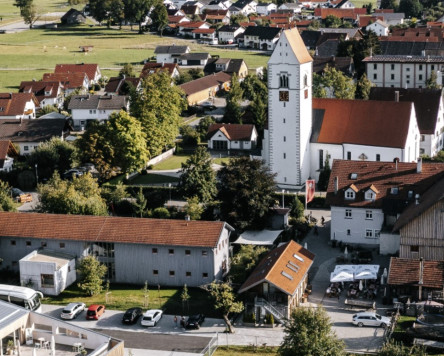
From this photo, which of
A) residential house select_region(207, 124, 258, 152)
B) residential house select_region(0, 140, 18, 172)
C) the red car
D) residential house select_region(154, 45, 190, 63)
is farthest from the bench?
residential house select_region(154, 45, 190, 63)

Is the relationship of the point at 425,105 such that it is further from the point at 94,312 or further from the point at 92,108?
the point at 94,312

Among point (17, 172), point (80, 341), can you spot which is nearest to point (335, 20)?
point (17, 172)

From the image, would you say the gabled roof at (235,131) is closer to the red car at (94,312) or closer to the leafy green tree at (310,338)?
the red car at (94,312)

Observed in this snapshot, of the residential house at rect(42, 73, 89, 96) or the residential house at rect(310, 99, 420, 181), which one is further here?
the residential house at rect(42, 73, 89, 96)

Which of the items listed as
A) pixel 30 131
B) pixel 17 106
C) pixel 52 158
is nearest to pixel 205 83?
pixel 17 106

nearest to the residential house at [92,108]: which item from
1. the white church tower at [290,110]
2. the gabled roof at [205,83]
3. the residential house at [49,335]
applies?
the gabled roof at [205,83]

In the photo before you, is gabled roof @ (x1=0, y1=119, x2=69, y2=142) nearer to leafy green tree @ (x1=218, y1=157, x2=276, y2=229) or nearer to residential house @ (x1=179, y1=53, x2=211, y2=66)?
leafy green tree @ (x1=218, y1=157, x2=276, y2=229)

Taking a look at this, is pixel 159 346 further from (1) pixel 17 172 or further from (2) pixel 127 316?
(1) pixel 17 172
